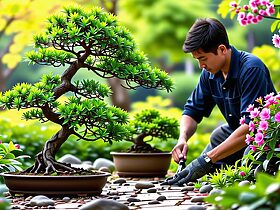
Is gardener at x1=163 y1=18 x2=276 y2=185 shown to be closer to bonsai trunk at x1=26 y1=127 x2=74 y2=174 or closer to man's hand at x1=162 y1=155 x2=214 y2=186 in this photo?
man's hand at x1=162 y1=155 x2=214 y2=186

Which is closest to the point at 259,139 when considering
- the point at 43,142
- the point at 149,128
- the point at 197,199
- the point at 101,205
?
the point at 197,199

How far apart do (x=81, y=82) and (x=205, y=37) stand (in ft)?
2.72

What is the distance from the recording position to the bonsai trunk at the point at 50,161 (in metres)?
3.53

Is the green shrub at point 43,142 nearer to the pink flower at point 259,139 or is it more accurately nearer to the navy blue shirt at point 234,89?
the navy blue shirt at point 234,89

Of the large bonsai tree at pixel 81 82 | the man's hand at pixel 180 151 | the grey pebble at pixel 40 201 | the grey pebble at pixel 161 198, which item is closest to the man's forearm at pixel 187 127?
the man's hand at pixel 180 151

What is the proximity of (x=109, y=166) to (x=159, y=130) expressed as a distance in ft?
2.04

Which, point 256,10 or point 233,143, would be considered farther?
point 233,143

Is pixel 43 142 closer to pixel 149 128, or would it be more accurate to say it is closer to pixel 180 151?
pixel 149 128

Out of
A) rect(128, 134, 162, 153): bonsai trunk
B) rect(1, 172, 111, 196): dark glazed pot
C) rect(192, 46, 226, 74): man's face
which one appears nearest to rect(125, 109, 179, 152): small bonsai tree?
rect(128, 134, 162, 153): bonsai trunk

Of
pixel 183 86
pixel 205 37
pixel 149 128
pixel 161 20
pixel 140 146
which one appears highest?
pixel 161 20

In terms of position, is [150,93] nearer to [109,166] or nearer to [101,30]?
[109,166]

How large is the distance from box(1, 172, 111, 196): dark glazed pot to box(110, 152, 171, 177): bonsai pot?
1.22m

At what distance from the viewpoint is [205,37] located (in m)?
3.91

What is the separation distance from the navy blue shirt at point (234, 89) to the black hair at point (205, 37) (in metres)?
0.19
